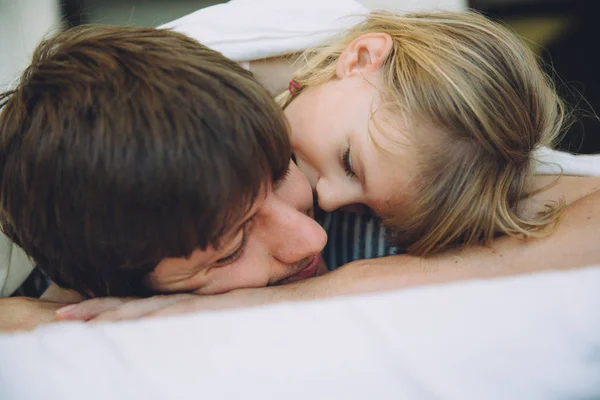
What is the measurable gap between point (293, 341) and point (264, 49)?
0.64 m

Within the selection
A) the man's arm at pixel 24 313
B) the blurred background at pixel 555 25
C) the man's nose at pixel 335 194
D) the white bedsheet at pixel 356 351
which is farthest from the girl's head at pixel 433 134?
the blurred background at pixel 555 25

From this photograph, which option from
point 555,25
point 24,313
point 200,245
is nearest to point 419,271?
point 200,245

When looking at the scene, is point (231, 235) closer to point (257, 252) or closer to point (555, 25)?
point (257, 252)

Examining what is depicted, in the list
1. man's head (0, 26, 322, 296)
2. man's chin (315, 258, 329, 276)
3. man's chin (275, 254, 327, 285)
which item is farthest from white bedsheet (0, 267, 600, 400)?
man's chin (315, 258, 329, 276)

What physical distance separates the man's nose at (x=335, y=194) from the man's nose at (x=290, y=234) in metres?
0.11

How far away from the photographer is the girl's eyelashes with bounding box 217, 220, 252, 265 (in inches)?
25.8

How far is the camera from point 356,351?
0.46 m

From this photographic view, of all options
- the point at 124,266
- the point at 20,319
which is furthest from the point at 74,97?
the point at 20,319

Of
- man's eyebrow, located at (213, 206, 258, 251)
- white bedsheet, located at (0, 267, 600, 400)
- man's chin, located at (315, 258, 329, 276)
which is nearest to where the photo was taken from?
white bedsheet, located at (0, 267, 600, 400)

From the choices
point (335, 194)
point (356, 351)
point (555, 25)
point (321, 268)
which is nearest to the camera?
point (356, 351)

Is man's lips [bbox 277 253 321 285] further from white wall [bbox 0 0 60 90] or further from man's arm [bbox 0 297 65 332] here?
white wall [bbox 0 0 60 90]

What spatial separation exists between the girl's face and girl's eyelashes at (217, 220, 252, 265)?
0.17m

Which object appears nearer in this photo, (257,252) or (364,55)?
(257,252)

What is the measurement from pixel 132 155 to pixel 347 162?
36 cm
